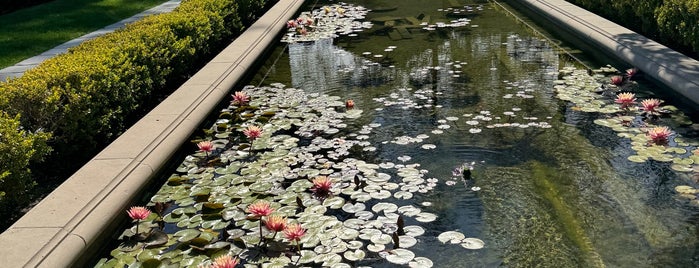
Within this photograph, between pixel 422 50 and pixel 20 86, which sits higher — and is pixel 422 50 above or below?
below

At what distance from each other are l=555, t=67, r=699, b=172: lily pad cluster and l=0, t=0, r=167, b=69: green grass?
7.26 meters

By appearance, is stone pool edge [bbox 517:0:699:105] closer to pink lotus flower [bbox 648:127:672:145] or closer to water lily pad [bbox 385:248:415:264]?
pink lotus flower [bbox 648:127:672:145]

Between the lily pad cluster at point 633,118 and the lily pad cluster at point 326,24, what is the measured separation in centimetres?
416

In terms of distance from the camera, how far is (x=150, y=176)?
4488mm

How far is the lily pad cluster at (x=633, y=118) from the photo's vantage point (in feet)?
15.4

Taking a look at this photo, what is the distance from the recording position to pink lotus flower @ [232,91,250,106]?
6230 mm

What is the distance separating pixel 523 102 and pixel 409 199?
253 centimetres

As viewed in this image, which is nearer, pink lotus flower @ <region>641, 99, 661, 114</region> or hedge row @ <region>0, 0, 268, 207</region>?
hedge row @ <region>0, 0, 268, 207</region>

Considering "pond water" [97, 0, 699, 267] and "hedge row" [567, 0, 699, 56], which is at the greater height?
"hedge row" [567, 0, 699, 56]

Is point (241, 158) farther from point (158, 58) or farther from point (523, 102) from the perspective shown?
point (523, 102)

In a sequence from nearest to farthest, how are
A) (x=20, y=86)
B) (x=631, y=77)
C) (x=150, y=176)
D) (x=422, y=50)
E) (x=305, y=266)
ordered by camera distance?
(x=305, y=266) → (x=150, y=176) → (x=20, y=86) → (x=631, y=77) → (x=422, y=50)

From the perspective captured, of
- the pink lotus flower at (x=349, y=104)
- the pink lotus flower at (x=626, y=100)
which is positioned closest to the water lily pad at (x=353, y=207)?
the pink lotus flower at (x=349, y=104)

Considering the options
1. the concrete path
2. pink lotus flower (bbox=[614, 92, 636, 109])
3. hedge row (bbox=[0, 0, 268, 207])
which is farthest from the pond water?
hedge row (bbox=[0, 0, 268, 207])

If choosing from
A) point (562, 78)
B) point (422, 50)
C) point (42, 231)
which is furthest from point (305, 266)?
point (422, 50)
